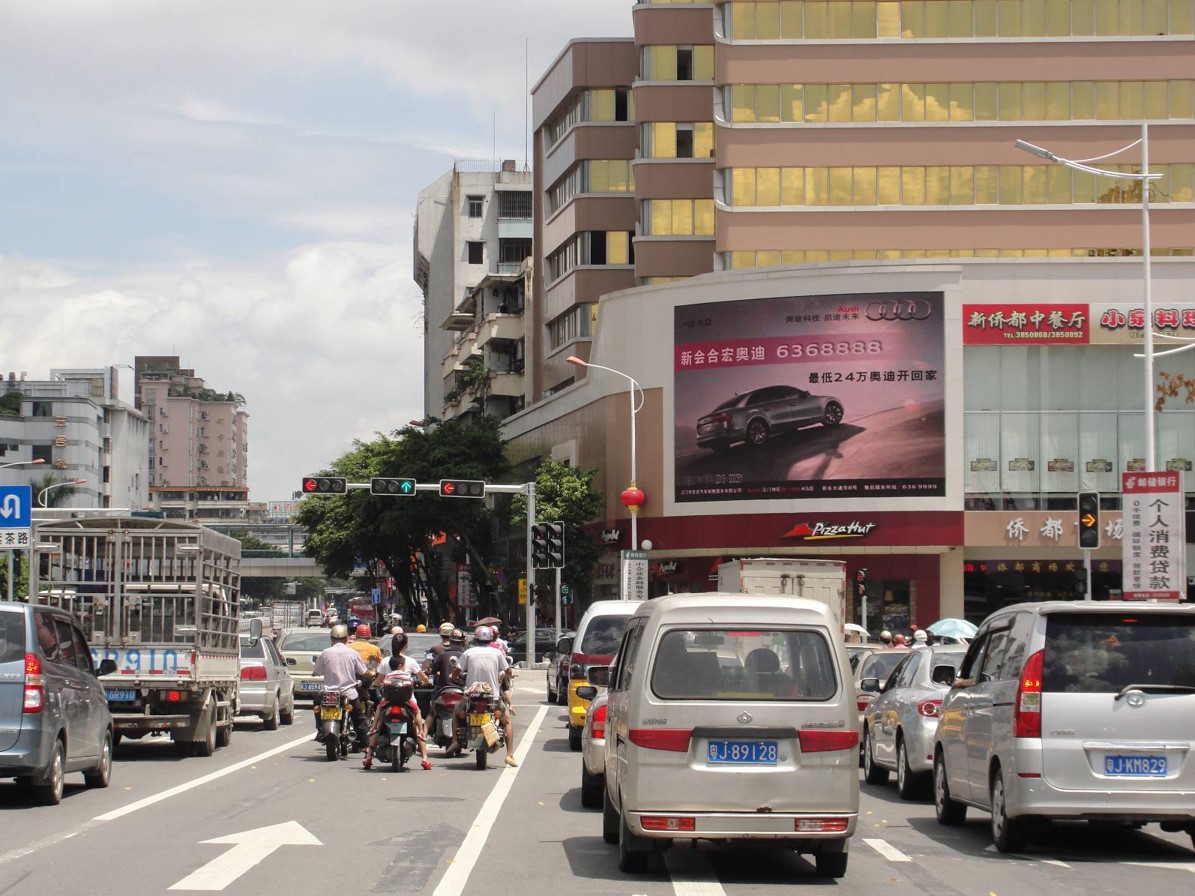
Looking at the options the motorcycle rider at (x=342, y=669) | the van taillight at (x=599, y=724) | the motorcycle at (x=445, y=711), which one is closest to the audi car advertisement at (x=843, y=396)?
the motorcycle at (x=445, y=711)

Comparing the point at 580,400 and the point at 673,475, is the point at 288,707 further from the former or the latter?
the point at 580,400

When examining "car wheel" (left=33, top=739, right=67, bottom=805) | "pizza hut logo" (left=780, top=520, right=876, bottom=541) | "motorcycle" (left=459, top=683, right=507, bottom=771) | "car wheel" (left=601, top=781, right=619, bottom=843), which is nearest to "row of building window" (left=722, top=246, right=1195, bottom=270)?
"pizza hut logo" (left=780, top=520, right=876, bottom=541)

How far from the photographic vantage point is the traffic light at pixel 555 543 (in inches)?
1741

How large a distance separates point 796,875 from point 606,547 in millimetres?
52227

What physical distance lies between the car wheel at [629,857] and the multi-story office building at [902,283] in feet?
147

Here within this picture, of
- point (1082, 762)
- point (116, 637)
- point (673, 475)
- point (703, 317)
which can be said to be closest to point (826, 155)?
point (703, 317)

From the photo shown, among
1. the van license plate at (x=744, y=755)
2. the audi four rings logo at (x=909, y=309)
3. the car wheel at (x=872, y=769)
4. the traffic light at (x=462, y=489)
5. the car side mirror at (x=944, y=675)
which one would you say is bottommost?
the car wheel at (x=872, y=769)

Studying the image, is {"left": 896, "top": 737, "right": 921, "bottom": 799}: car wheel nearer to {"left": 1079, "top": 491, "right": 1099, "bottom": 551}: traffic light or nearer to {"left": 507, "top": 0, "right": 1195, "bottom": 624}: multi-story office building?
{"left": 1079, "top": 491, "right": 1099, "bottom": 551}: traffic light

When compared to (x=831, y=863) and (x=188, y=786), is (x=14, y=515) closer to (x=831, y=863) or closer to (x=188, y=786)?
(x=188, y=786)

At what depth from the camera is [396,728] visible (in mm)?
20359

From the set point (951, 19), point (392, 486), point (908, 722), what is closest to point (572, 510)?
point (392, 486)

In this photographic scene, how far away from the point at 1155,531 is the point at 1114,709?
13.1 m

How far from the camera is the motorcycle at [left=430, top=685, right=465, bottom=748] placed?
22.3 meters

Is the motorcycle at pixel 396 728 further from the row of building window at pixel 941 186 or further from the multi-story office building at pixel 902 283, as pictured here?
the row of building window at pixel 941 186
